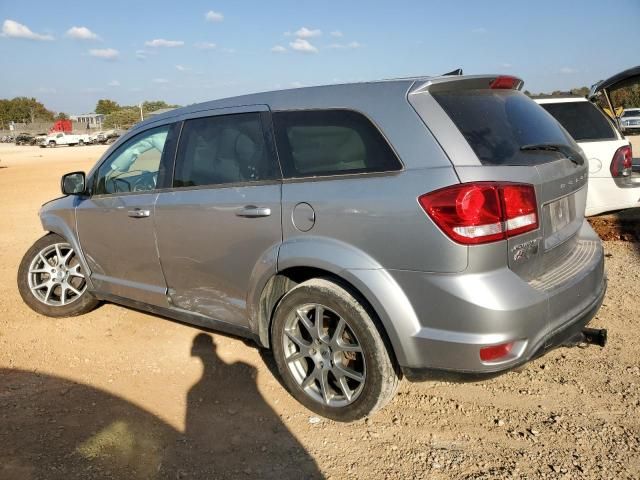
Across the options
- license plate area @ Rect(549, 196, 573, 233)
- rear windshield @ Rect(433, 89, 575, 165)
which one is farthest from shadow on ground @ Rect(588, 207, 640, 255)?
rear windshield @ Rect(433, 89, 575, 165)

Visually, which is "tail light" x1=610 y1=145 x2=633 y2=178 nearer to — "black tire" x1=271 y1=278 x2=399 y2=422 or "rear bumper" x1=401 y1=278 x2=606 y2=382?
"rear bumper" x1=401 y1=278 x2=606 y2=382

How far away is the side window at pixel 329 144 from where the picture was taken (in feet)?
9.00

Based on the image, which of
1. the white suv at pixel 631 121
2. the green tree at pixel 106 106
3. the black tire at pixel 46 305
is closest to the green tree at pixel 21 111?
the green tree at pixel 106 106

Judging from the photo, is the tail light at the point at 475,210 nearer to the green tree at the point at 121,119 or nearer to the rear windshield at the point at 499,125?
the rear windshield at the point at 499,125

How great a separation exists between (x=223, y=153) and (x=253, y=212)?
59 centimetres

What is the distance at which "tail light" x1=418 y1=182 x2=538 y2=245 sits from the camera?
241cm

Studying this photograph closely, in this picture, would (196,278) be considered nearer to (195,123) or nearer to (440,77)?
(195,123)

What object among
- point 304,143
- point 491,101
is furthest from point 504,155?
point 304,143

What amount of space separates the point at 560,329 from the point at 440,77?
1438 millimetres

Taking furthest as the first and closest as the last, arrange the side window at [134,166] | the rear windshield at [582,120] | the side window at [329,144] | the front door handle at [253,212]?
1. the rear windshield at [582,120]
2. the side window at [134,166]
3. the front door handle at [253,212]
4. the side window at [329,144]

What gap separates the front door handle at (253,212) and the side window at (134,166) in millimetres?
990

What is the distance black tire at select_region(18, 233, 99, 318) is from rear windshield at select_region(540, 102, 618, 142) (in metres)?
5.54

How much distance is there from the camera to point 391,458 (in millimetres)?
2701

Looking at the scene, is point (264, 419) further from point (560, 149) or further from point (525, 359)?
point (560, 149)
